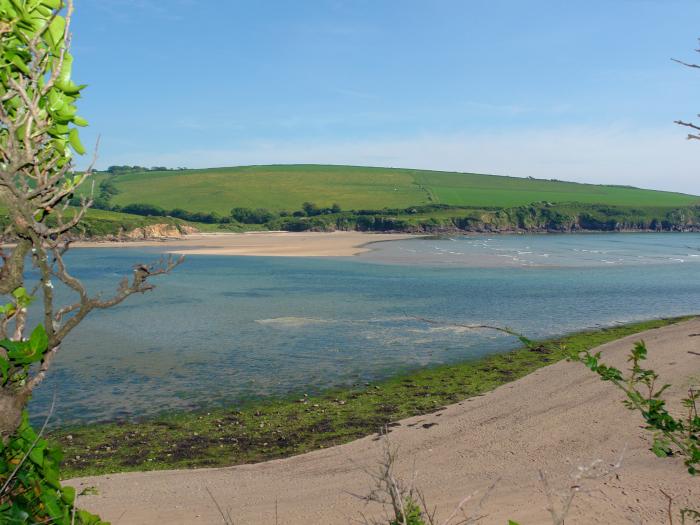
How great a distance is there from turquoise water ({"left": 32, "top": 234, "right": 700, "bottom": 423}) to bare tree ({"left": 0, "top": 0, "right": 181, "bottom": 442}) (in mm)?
2178

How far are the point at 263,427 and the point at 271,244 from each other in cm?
9681

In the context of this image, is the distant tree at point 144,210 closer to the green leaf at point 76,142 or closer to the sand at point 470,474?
the sand at point 470,474

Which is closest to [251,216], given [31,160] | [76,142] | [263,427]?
[263,427]

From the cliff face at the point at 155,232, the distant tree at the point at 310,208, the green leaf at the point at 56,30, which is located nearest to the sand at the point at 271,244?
the cliff face at the point at 155,232

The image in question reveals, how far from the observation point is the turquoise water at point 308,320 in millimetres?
24906

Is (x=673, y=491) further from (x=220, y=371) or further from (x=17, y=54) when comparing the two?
(x=220, y=371)

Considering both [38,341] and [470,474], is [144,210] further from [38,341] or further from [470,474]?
[38,341]

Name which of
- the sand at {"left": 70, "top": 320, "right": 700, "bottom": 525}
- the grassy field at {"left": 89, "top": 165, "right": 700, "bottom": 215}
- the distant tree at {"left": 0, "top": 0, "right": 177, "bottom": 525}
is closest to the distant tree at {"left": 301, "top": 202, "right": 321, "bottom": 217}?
the grassy field at {"left": 89, "top": 165, "right": 700, "bottom": 215}

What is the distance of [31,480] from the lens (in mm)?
2938

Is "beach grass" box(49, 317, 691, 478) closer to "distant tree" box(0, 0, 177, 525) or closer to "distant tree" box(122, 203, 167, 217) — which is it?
"distant tree" box(0, 0, 177, 525)

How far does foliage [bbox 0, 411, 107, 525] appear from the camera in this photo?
2.84 metres

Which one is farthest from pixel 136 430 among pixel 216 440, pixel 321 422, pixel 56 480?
pixel 56 480

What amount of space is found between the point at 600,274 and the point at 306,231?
92.5 m

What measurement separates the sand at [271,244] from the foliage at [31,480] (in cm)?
9021
